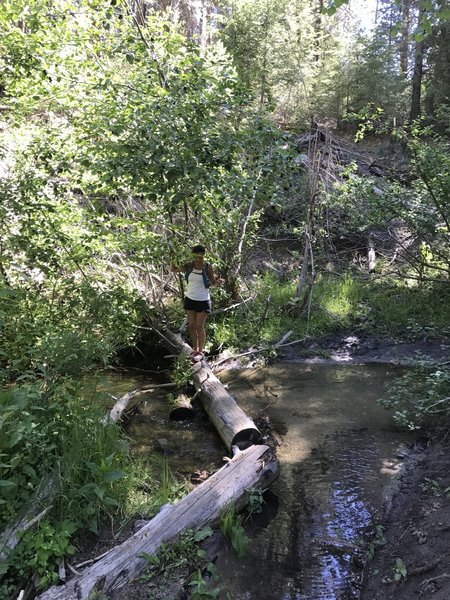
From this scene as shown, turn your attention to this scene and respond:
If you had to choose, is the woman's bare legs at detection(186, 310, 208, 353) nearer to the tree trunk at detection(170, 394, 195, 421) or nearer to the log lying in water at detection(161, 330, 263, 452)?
the log lying in water at detection(161, 330, 263, 452)

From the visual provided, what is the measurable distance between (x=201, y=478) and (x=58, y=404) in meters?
1.96

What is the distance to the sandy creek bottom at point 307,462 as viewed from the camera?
3867 mm

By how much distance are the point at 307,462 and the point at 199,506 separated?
6.51 feet

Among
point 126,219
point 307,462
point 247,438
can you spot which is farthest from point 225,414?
point 126,219

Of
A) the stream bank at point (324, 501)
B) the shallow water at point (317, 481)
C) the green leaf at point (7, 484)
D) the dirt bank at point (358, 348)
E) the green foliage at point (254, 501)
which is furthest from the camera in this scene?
the dirt bank at point (358, 348)

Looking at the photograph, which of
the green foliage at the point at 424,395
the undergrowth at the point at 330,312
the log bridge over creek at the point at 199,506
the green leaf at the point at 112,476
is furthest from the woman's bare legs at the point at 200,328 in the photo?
the green leaf at the point at 112,476

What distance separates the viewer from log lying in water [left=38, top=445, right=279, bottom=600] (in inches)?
130

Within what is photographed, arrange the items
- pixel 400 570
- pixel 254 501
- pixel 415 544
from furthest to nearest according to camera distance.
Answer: pixel 254 501
pixel 415 544
pixel 400 570

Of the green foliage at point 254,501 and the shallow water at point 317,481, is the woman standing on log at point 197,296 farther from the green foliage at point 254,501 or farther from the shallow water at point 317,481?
the green foliage at point 254,501

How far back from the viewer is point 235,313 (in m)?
10.8

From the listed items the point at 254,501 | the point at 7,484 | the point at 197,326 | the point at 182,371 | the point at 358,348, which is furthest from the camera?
the point at 358,348

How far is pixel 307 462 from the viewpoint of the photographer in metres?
5.71

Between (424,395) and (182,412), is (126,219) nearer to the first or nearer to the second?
(182,412)

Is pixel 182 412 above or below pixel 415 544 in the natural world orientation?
below
